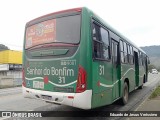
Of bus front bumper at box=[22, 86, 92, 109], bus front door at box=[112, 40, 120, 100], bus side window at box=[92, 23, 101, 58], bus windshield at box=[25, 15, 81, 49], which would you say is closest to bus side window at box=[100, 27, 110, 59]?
bus side window at box=[92, 23, 101, 58]

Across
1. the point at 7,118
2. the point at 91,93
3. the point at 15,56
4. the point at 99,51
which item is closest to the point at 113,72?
the point at 99,51

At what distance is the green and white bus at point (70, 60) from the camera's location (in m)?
6.12

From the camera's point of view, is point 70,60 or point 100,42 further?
point 100,42

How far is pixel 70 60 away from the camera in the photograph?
632 centimetres

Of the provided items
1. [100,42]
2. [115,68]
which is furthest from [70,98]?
[115,68]

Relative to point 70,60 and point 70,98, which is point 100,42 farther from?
point 70,98

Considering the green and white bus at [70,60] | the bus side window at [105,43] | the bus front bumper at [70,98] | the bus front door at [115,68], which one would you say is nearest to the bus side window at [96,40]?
the green and white bus at [70,60]

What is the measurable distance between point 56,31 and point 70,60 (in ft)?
3.57

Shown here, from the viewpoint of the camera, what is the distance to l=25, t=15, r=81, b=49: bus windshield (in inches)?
254

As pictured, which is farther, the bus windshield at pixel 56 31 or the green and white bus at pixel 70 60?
the bus windshield at pixel 56 31

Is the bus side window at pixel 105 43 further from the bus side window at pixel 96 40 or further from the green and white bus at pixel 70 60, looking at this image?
the bus side window at pixel 96 40

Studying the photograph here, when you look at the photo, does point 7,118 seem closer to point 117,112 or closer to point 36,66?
point 36,66

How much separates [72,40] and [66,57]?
1.69 feet

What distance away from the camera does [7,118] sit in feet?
25.1
